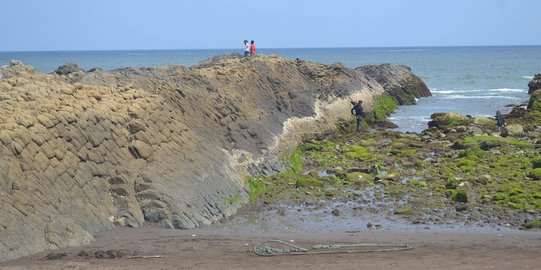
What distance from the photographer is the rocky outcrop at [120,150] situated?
55.7 ft

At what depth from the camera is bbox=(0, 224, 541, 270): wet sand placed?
599 inches

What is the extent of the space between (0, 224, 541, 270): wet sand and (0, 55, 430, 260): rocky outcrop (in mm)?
666

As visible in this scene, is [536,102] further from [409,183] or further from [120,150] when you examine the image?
[120,150]

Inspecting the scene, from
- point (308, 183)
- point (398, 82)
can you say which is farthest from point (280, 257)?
point (398, 82)

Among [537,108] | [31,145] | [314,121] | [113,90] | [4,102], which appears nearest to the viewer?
[31,145]

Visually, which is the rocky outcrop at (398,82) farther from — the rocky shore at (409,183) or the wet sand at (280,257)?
the wet sand at (280,257)

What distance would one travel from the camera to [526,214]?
21188 mm

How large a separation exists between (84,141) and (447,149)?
54.1 feet

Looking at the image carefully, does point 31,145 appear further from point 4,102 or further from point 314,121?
point 314,121

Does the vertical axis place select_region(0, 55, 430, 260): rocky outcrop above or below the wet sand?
above

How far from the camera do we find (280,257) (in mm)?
16203

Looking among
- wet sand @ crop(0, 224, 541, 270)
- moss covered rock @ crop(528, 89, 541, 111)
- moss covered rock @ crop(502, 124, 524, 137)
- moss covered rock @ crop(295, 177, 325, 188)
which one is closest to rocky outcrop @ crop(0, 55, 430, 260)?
wet sand @ crop(0, 224, 541, 270)

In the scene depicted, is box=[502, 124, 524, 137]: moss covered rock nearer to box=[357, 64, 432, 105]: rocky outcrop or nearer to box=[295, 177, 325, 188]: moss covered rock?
box=[295, 177, 325, 188]: moss covered rock

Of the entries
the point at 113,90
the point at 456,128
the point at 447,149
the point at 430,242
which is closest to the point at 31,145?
the point at 113,90
